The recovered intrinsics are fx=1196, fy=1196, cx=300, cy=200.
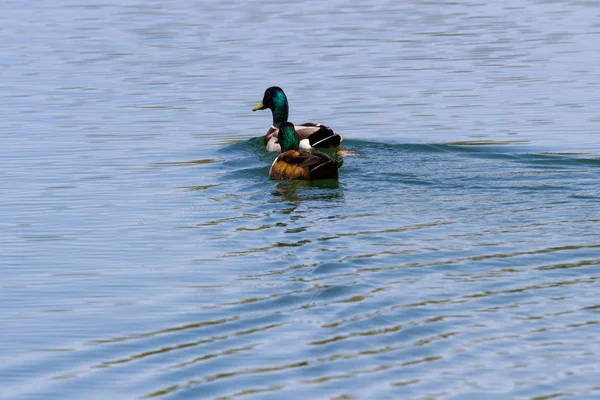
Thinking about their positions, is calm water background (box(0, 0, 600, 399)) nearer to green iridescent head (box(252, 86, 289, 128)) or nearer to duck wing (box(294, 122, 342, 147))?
duck wing (box(294, 122, 342, 147))

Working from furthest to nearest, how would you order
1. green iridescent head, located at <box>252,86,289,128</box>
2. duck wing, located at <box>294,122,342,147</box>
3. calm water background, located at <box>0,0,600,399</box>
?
green iridescent head, located at <box>252,86,289,128</box>, duck wing, located at <box>294,122,342,147</box>, calm water background, located at <box>0,0,600,399</box>

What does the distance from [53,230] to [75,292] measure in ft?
8.94

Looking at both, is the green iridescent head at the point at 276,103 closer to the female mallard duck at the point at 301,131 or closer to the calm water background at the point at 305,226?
the female mallard duck at the point at 301,131

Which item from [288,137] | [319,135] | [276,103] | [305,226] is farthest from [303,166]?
[276,103]

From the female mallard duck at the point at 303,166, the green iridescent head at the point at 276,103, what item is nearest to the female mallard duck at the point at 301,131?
the green iridescent head at the point at 276,103

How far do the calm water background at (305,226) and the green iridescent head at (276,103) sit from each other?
673 mm

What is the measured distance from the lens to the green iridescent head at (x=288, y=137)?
16.8m

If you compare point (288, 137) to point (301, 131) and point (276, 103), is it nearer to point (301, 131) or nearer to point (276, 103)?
point (301, 131)

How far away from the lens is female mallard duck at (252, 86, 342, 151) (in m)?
17.5

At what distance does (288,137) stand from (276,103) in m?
3.02

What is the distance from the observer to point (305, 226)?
41.8ft

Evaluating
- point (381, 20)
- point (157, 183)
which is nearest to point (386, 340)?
point (157, 183)

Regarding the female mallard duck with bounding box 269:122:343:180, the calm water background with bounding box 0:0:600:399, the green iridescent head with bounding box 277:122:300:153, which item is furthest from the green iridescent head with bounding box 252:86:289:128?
the female mallard duck with bounding box 269:122:343:180

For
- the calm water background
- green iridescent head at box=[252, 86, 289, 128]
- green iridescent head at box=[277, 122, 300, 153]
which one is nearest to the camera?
the calm water background
